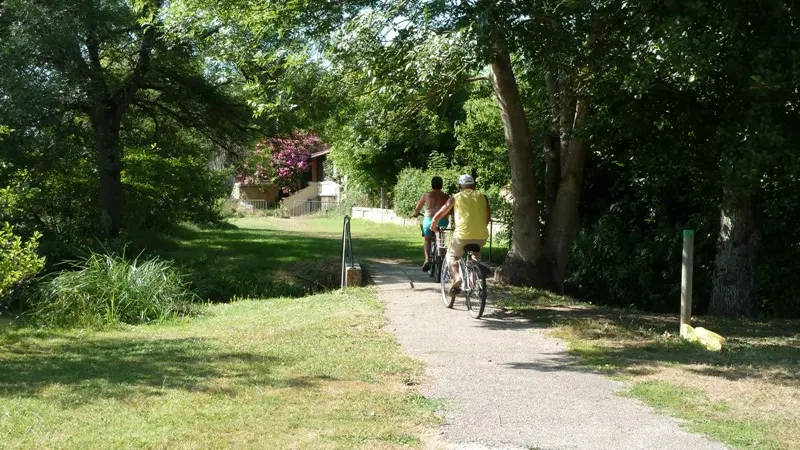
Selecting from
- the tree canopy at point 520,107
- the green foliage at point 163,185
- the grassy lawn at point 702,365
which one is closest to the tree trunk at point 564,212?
the tree canopy at point 520,107

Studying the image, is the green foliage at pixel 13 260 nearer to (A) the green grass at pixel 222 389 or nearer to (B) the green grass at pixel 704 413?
(A) the green grass at pixel 222 389

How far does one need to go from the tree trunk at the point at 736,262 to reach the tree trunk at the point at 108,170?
49.2 feet

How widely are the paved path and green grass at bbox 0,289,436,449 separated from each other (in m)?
0.31

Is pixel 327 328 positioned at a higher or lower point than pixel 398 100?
lower

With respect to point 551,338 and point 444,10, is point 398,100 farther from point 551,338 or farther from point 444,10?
point 551,338

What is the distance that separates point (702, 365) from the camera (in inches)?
349

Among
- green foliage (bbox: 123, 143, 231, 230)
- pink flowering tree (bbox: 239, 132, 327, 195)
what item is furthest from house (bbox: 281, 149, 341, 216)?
green foliage (bbox: 123, 143, 231, 230)

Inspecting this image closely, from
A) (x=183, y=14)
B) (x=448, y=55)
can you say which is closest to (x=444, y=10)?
(x=448, y=55)

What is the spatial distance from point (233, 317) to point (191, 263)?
775 cm

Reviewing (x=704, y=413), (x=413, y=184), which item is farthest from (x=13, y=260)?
(x=413, y=184)

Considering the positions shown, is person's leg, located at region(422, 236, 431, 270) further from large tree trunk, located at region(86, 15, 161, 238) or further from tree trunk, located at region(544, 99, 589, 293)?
large tree trunk, located at region(86, 15, 161, 238)

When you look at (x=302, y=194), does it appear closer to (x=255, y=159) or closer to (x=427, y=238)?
(x=255, y=159)

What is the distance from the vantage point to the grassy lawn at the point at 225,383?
6156 millimetres

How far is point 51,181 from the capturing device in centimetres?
2298
